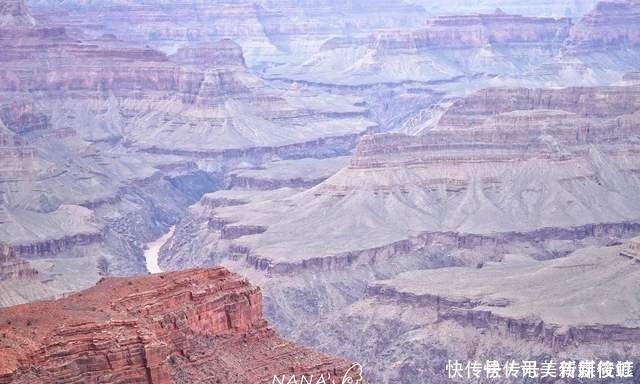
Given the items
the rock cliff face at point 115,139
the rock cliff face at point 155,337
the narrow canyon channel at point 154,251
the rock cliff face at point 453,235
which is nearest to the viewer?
the rock cliff face at point 155,337

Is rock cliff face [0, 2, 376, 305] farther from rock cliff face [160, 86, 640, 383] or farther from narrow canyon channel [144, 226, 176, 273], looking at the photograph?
rock cliff face [160, 86, 640, 383]

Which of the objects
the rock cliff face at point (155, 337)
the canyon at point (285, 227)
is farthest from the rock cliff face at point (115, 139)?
the rock cliff face at point (155, 337)

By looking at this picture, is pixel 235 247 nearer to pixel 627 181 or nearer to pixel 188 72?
pixel 627 181

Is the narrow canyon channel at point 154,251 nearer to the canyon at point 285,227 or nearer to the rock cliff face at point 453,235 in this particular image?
the canyon at point 285,227

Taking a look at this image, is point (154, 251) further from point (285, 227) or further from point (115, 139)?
point (115, 139)

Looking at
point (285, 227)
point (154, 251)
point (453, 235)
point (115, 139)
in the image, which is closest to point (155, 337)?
point (453, 235)

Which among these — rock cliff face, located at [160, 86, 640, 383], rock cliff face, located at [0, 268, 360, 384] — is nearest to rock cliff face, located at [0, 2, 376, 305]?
Result: rock cliff face, located at [160, 86, 640, 383]
